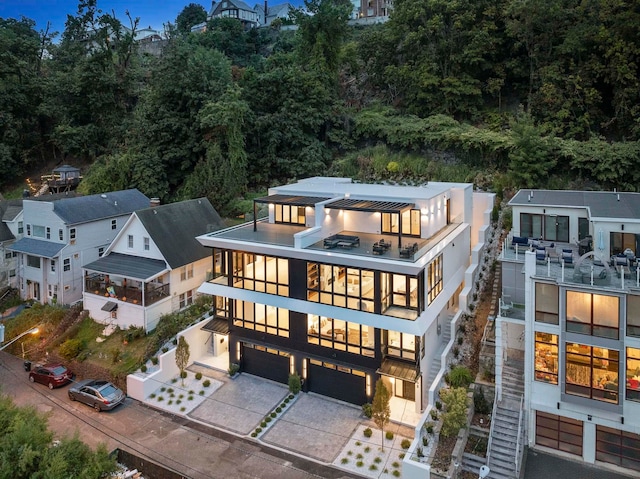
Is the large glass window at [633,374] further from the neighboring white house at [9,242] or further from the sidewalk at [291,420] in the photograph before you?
the neighboring white house at [9,242]

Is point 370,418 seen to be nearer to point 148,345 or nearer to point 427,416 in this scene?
point 427,416

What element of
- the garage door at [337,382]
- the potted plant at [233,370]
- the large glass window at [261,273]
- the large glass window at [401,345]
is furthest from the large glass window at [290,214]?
the large glass window at [401,345]

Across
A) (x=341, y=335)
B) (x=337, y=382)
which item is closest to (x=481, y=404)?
(x=337, y=382)

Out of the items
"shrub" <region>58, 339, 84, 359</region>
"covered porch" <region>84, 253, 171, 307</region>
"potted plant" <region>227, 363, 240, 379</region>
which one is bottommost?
"potted plant" <region>227, 363, 240, 379</region>

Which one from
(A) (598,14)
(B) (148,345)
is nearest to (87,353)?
(B) (148,345)

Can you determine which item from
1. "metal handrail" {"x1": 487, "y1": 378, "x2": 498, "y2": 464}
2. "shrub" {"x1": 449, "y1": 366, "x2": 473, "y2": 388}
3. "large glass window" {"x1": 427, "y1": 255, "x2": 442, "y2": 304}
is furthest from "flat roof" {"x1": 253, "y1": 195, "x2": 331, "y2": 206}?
"metal handrail" {"x1": 487, "y1": 378, "x2": 498, "y2": 464}

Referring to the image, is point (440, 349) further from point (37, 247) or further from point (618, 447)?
point (37, 247)

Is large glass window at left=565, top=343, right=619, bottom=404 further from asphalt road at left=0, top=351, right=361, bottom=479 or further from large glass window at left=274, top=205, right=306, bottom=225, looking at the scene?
large glass window at left=274, top=205, right=306, bottom=225
